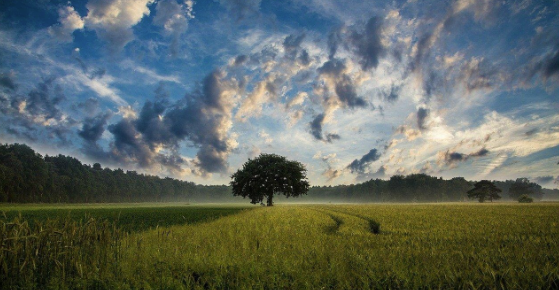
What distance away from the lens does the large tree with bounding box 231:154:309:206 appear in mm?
62781

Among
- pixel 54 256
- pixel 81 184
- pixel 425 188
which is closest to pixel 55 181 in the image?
pixel 81 184

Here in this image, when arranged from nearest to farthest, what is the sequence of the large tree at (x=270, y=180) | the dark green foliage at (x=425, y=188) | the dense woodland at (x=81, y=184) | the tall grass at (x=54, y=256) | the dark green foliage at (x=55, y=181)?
the tall grass at (x=54, y=256), the large tree at (x=270, y=180), the dark green foliage at (x=55, y=181), the dense woodland at (x=81, y=184), the dark green foliage at (x=425, y=188)

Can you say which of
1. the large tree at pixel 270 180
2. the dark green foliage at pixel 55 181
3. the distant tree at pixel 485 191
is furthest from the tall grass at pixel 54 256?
the distant tree at pixel 485 191

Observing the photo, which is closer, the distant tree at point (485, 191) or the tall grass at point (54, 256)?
the tall grass at point (54, 256)

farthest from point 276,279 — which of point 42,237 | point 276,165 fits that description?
point 276,165

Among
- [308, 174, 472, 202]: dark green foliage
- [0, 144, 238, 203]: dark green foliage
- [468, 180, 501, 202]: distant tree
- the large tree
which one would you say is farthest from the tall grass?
[308, 174, 472, 202]: dark green foliage

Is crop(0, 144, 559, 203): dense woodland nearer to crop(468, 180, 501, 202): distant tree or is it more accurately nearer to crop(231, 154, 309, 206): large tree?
crop(231, 154, 309, 206): large tree

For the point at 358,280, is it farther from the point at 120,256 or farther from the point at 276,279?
the point at 120,256

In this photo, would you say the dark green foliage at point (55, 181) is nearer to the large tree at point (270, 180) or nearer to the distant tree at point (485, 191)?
the large tree at point (270, 180)

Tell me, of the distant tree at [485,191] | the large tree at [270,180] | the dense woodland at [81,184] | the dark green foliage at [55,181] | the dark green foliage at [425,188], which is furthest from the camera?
the dark green foliage at [425,188]

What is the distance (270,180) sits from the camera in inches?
2473

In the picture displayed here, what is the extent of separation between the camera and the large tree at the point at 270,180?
62.8 meters

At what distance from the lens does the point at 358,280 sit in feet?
20.3

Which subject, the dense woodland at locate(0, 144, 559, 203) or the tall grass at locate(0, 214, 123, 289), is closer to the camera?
the tall grass at locate(0, 214, 123, 289)
